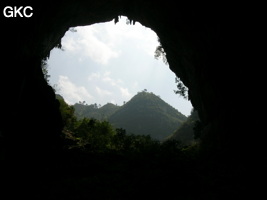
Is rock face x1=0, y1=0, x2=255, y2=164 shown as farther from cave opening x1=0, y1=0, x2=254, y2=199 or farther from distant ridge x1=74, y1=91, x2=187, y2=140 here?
distant ridge x1=74, y1=91, x2=187, y2=140

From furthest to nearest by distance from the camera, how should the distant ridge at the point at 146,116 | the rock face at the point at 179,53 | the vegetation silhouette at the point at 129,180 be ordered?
the distant ridge at the point at 146,116 < the rock face at the point at 179,53 < the vegetation silhouette at the point at 129,180

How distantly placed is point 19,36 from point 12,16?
3.13 ft

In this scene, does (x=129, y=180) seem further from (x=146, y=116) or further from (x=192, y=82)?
(x=146, y=116)

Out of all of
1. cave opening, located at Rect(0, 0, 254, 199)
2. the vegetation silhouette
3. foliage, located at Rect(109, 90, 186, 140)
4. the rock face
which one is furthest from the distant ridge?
the vegetation silhouette

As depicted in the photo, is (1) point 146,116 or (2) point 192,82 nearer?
(2) point 192,82

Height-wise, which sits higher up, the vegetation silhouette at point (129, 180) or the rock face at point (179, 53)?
the rock face at point (179, 53)

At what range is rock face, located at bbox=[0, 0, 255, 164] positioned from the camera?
1106cm

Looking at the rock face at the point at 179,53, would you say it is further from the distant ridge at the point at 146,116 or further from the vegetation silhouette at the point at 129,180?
the distant ridge at the point at 146,116

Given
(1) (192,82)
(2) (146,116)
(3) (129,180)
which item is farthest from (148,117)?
(3) (129,180)

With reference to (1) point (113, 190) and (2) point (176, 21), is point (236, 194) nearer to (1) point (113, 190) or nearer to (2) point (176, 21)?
(1) point (113, 190)

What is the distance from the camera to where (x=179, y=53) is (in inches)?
748

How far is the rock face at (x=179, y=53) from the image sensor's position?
11062 millimetres

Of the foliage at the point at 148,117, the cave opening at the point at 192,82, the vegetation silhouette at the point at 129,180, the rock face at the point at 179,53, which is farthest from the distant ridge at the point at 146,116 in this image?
the vegetation silhouette at the point at 129,180

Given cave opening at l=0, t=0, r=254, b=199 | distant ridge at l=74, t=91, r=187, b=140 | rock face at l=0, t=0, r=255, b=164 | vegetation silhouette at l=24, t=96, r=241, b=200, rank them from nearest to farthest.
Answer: vegetation silhouette at l=24, t=96, r=241, b=200 → cave opening at l=0, t=0, r=254, b=199 → rock face at l=0, t=0, r=255, b=164 → distant ridge at l=74, t=91, r=187, b=140
